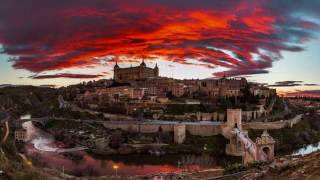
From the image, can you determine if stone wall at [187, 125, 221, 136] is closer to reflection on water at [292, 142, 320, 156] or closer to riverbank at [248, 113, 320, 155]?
riverbank at [248, 113, 320, 155]

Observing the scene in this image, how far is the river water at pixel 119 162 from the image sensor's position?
66.6 feet

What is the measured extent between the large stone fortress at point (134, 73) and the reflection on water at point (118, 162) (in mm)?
27359

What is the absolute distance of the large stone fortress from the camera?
53.0 meters

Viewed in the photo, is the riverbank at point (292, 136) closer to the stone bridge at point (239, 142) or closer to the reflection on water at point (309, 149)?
the reflection on water at point (309, 149)

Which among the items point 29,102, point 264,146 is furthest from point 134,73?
point 264,146

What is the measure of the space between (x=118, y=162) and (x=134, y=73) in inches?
1227

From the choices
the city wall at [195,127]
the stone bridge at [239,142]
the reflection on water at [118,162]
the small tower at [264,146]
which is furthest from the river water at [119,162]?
the small tower at [264,146]

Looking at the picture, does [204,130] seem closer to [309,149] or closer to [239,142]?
[239,142]

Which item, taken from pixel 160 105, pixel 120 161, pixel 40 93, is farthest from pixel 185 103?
pixel 40 93

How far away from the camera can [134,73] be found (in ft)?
176

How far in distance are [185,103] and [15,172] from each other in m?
28.4

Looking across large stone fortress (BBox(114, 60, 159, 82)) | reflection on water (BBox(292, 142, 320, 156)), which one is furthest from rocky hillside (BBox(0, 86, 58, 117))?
reflection on water (BBox(292, 142, 320, 156))

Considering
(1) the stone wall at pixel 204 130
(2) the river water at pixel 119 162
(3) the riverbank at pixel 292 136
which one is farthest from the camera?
(1) the stone wall at pixel 204 130

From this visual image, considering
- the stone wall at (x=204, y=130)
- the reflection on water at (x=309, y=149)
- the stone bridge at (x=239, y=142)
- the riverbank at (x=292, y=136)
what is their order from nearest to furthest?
the stone bridge at (x=239, y=142) < the reflection on water at (x=309, y=149) < the riverbank at (x=292, y=136) < the stone wall at (x=204, y=130)
